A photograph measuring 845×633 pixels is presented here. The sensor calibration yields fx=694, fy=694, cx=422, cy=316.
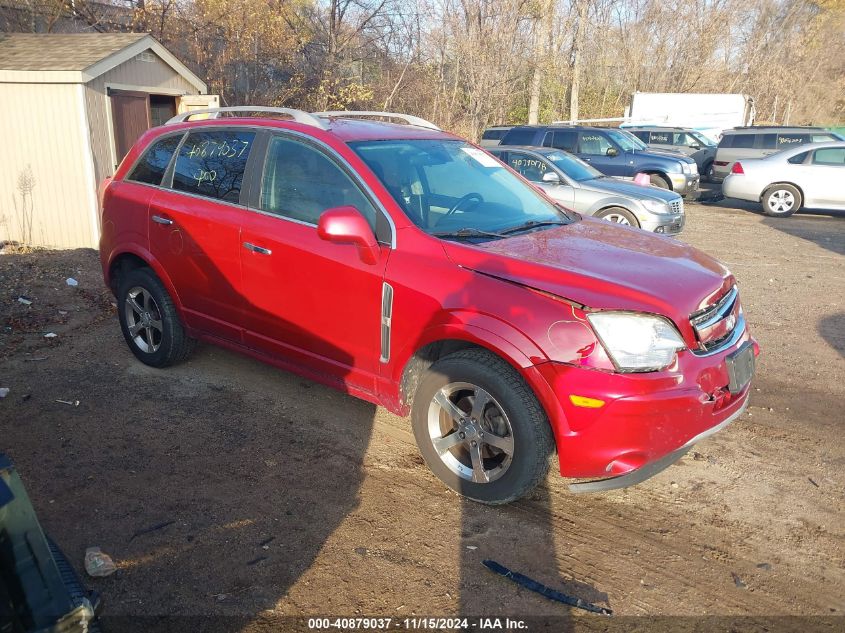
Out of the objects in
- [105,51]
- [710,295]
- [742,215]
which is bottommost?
[742,215]

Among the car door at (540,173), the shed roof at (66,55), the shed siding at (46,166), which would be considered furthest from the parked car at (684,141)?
the shed siding at (46,166)

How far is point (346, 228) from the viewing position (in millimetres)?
3744

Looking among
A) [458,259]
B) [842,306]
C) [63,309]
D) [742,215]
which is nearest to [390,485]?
[458,259]

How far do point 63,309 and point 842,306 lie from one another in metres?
8.31

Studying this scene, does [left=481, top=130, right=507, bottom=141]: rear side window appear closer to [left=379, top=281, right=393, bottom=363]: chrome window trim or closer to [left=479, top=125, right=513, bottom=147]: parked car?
[left=479, top=125, right=513, bottom=147]: parked car

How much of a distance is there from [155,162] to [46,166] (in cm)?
563

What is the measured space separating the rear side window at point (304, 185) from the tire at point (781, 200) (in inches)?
543

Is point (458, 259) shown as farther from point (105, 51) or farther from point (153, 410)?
point (105, 51)

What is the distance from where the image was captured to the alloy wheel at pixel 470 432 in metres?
3.54

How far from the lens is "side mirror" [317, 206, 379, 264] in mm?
3742

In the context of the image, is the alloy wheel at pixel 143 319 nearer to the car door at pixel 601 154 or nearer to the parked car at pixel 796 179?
the car door at pixel 601 154

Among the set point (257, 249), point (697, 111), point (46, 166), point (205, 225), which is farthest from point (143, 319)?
point (697, 111)

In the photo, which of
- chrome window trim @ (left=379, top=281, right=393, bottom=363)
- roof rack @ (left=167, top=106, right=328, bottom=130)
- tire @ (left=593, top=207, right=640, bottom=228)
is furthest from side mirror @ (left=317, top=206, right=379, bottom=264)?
tire @ (left=593, top=207, right=640, bottom=228)

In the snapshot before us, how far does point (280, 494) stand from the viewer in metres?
3.80
